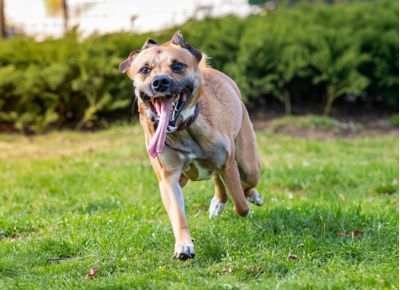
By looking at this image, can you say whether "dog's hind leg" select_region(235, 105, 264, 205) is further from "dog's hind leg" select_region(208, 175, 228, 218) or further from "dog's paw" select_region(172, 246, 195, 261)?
"dog's paw" select_region(172, 246, 195, 261)

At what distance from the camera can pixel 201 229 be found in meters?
6.43

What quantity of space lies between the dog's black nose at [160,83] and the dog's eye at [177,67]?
209 millimetres

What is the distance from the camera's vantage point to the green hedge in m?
14.3

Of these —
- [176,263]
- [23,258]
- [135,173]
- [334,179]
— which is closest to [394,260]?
[176,263]

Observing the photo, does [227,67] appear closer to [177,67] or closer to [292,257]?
[177,67]

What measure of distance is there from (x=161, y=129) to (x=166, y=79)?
14.3 inches

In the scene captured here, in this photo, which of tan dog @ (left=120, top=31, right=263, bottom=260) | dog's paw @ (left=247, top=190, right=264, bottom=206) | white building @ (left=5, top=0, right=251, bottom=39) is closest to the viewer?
tan dog @ (left=120, top=31, right=263, bottom=260)

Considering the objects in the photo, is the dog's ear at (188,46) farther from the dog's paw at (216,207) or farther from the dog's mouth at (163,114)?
the dog's paw at (216,207)

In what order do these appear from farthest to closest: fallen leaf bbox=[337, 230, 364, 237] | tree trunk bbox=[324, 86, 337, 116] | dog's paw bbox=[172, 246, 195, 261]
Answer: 1. tree trunk bbox=[324, 86, 337, 116]
2. fallen leaf bbox=[337, 230, 364, 237]
3. dog's paw bbox=[172, 246, 195, 261]

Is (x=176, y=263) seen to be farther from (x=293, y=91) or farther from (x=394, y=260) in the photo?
(x=293, y=91)

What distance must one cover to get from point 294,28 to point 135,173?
685cm

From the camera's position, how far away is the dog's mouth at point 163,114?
5.54 meters

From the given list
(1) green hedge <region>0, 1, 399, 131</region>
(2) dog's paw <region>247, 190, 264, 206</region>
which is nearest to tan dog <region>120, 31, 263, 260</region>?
(2) dog's paw <region>247, 190, 264, 206</region>

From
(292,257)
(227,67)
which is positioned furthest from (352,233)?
(227,67)
